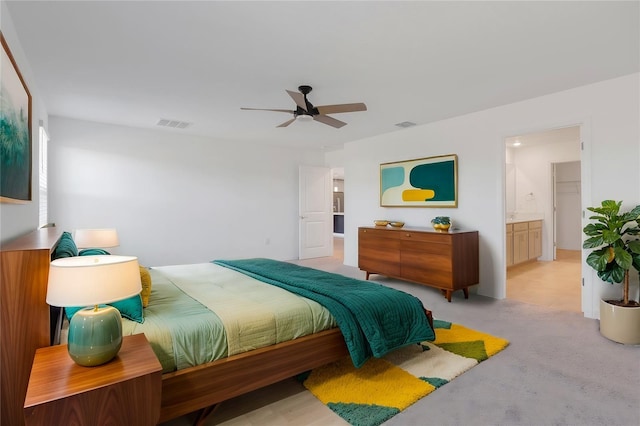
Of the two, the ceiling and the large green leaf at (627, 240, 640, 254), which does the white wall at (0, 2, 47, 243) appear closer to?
the ceiling

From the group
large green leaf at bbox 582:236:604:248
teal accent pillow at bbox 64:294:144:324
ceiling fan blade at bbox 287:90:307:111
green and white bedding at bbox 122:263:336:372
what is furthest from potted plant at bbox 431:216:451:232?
teal accent pillow at bbox 64:294:144:324

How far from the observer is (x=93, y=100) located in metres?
3.79

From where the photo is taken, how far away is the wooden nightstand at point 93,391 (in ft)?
3.90

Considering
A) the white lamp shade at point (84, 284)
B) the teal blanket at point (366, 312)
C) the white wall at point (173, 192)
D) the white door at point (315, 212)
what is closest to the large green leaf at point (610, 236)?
the teal blanket at point (366, 312)

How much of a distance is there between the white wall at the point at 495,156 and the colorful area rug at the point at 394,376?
5.20ft

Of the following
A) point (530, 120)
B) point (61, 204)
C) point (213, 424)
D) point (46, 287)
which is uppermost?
point (530, 120)

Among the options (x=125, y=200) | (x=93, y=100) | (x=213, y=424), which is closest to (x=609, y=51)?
(x=213, y=424)

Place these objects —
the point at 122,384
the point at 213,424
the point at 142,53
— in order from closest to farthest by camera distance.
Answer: the point at 122,384 → the point at 213,424 → the point at 142,53

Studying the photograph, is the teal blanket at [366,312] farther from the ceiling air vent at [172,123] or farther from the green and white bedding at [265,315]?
the ceiling air vent at [172,123]

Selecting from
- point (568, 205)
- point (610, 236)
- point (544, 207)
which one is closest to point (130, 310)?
point (610, 236)

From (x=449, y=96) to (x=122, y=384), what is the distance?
3794 mm

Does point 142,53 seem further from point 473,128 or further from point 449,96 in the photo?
point 473,128

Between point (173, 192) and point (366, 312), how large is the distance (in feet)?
14.4

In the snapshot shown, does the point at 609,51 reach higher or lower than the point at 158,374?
higher
